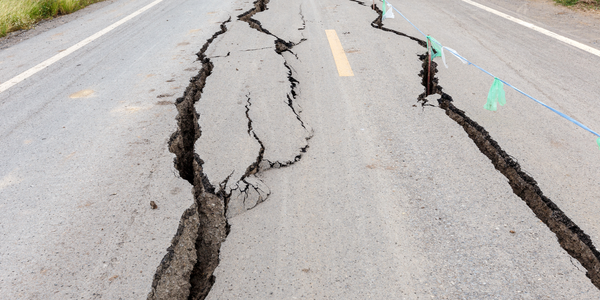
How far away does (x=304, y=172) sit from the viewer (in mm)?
2643

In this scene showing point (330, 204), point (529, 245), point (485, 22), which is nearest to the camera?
point (529, 245)

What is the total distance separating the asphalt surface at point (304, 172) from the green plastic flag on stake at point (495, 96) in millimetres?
99

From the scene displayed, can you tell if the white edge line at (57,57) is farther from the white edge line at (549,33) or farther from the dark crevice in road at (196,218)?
the white edge line at (549,33)

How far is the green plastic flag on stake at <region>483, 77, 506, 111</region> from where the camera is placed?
3.06 metres

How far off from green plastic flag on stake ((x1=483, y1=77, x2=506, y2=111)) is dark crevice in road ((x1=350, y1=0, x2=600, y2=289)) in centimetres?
21

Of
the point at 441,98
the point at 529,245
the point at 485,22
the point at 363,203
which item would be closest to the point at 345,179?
the point at 363,203

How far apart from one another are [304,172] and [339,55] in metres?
2.63

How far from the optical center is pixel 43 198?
2.49 m

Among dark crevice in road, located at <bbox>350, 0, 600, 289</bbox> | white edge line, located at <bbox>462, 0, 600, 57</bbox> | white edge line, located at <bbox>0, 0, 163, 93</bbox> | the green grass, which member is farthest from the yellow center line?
the green grass

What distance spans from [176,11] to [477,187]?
22.3 feet

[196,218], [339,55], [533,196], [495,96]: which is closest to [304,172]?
[196,218]

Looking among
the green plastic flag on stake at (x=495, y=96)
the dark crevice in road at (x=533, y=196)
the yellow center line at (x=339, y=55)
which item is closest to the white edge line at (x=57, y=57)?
the yellow center line at (x=339, y=55)

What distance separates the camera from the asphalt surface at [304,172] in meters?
1.88

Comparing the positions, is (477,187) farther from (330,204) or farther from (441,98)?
(441,98)
